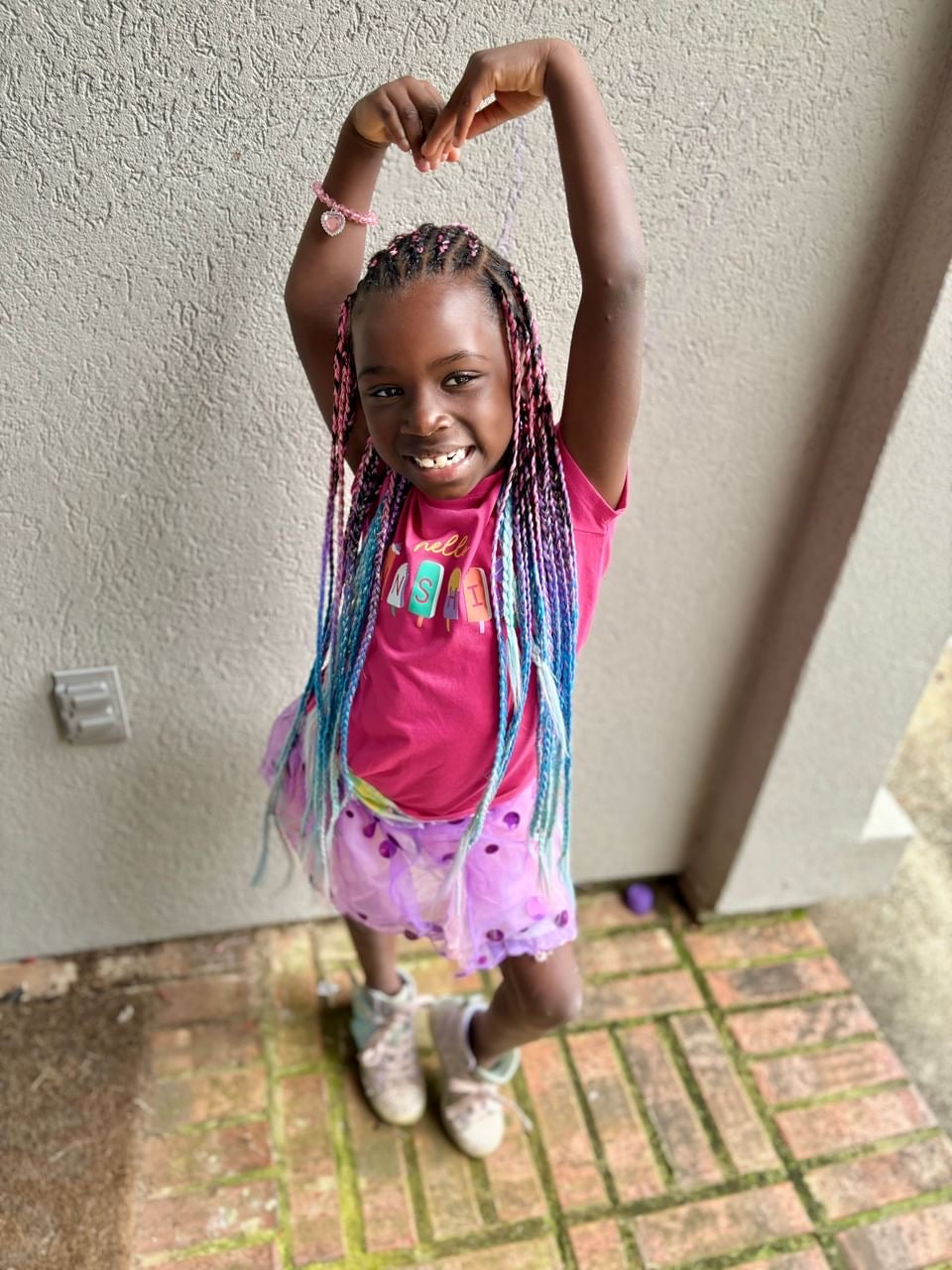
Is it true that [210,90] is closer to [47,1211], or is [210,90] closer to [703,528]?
[703,528]

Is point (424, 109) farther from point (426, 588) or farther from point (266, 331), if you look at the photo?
point (426, 588)

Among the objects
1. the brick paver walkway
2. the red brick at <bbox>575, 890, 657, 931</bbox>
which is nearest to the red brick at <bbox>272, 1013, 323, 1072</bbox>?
the brick paver walkway

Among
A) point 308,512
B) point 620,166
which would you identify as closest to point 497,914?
point 308,512

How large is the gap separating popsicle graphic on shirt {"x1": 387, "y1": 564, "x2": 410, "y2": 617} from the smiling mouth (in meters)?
0.17

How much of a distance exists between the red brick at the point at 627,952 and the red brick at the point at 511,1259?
0.55 metres

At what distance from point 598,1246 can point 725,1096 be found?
1.26 feet

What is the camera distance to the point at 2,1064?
73.2 inches

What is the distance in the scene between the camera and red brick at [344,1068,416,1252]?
1669 millimetres

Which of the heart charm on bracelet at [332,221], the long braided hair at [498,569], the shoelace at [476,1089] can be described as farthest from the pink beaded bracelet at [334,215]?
the shoelace at [476,1089]

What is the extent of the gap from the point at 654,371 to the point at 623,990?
126 centimetres

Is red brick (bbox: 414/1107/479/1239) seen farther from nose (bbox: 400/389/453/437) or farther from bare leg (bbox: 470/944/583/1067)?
nose (bbox: 400/389/453/437)

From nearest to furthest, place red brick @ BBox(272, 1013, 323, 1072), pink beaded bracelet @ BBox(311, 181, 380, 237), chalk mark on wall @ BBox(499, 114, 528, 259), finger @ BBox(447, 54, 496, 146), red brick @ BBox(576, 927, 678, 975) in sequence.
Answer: finger @ BBox(447, 54, 496, 146)
pink beaded bracelet @ BBox(311, 181, 380, 237)
chalk mark on wall @ BBox(499, 114, 528, 259)
red brick @ BBox(272, 1013, 323, 1072)
red brick @ BBox(576, 927, 678, 975)

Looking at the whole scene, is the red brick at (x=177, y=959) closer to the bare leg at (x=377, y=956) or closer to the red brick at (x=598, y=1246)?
the bare leg at (x=377, y=956)

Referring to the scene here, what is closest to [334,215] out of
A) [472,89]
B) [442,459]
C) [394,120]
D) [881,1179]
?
[394,120]
